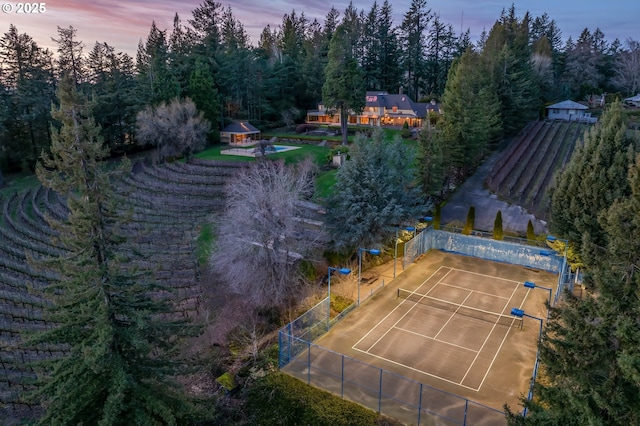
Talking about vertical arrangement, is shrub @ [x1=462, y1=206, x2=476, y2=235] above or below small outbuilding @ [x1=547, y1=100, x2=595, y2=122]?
below

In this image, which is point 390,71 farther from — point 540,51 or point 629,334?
point 629,334

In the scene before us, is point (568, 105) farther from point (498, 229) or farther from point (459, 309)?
point (459, 309)

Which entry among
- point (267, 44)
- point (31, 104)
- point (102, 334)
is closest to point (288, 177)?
point (102, 334)

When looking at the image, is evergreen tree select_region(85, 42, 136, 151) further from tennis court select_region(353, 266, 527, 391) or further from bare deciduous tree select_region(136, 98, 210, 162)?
tennis court select_region(353, 266, 527, 391)

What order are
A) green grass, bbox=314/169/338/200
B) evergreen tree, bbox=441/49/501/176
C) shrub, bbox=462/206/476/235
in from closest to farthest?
1. shrub, bbox=462/206/476/235
2. evergreen tree, bbox=441/49/501/176
3. green grass, bbox=314/169/338/200

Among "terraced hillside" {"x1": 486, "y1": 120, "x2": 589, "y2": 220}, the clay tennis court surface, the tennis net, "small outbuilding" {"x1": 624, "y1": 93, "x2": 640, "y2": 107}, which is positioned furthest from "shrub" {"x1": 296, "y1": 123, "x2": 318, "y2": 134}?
"small outbuilding" {"x1": 624, "y1": 93, "x2": 640, "y2": 107}

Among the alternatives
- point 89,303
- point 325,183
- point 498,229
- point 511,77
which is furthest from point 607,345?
point 511,77
